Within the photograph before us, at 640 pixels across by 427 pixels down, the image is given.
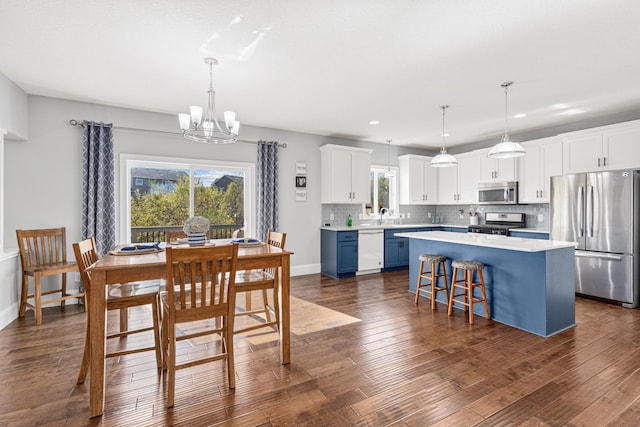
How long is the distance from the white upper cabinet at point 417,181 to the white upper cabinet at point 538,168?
175 cm

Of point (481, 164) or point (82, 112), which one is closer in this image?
point (82, 112)

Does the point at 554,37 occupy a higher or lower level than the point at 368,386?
higher

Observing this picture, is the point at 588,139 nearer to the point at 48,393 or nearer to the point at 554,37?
the point at 554,37

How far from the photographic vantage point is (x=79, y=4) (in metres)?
2.21

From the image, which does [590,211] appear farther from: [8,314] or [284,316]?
[8,314]

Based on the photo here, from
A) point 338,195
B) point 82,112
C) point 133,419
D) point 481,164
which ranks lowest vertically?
point 133,419

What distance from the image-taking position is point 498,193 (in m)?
5.89

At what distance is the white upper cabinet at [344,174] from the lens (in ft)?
19.5

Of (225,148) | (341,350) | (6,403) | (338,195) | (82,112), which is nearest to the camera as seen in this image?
(6,403)

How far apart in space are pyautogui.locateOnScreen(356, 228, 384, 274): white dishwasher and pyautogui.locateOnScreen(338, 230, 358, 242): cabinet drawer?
9 cm

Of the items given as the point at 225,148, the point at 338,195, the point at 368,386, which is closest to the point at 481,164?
the point at 338,195

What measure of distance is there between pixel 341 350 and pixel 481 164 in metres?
4.92

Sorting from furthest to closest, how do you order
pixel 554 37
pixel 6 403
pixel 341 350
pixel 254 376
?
pixel 341 350, pixel 554 37, pixel 254 376, pixel 6 403

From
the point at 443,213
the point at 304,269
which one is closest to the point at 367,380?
the point at 304,269
